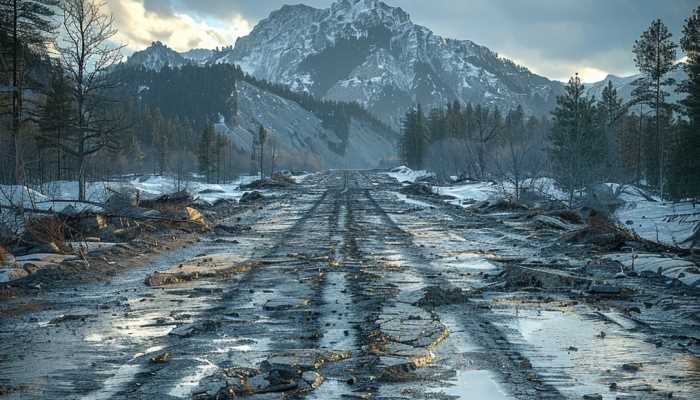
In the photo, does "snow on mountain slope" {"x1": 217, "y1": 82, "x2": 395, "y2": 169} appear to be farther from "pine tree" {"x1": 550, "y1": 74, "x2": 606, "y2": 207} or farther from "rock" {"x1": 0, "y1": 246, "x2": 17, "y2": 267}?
"rock" {"x1": 0, "y1": 246, "x2": 17, "y2": 267}

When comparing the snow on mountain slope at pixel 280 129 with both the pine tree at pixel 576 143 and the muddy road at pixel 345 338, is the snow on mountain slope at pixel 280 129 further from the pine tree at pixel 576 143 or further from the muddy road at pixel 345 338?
the muddy road at pixel 345 338

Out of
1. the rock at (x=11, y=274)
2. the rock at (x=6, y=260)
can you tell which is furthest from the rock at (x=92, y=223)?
the rock at (x=11, y=274)

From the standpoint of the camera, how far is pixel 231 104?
16512 cm

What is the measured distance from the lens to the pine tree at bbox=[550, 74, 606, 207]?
96.4ft

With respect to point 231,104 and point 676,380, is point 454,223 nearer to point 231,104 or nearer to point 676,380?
point 676,380

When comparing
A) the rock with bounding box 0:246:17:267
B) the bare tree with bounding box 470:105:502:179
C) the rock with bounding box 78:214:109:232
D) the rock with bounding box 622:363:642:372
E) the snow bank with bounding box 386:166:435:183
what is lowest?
the rock with bounding box 622:363:642:372

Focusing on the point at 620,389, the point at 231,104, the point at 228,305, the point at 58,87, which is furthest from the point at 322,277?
the point at 231,104

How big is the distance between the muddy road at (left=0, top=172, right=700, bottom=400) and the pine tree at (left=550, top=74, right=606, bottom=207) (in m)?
17.9

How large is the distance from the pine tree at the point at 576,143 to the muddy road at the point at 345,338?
17.9 metres

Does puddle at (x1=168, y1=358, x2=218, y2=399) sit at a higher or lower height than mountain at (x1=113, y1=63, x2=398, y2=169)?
lower

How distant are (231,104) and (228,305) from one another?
530 ft

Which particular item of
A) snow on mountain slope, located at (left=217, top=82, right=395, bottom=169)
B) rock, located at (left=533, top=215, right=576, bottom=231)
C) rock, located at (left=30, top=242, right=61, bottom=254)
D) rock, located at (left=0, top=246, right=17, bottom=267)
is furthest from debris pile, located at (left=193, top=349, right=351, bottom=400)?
snow on mountain slope, located at (left=217, top=82, right=395, bottom=169)

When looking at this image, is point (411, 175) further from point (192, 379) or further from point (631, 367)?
point (192, 379)

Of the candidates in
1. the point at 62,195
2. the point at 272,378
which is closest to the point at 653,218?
the point at 272,378
